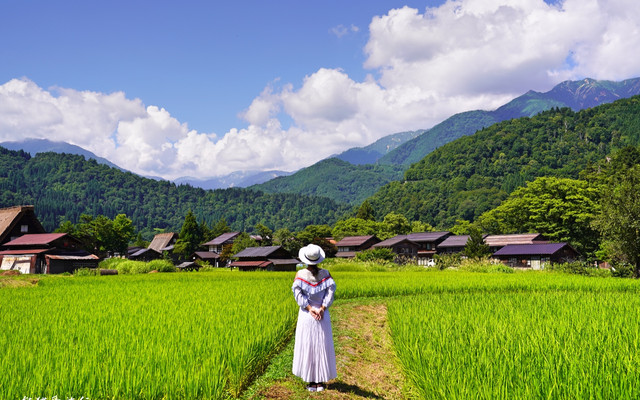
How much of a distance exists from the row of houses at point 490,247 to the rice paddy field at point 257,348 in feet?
130

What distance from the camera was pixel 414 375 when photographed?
6.02 m

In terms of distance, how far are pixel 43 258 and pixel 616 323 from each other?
44.7 meters

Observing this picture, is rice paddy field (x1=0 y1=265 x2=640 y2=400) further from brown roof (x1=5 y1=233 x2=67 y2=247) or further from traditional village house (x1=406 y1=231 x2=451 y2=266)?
traditional village house (x1=406 y1=231 x2=451 y2=266)

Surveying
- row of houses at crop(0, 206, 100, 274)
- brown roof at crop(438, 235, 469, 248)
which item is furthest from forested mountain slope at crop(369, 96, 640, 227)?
row of houses at crop(0, 206, 100, 274)

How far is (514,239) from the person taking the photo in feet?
197

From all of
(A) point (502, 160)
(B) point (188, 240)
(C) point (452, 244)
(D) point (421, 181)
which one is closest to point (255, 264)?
(B) point (188, 240)

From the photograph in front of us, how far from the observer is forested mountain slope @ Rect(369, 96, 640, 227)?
11288 cm

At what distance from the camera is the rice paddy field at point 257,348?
4547 millimetres

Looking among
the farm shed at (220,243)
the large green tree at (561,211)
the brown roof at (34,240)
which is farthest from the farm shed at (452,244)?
the brown roof at (34,240)

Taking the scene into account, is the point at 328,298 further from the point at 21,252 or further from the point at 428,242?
the point at 428,242

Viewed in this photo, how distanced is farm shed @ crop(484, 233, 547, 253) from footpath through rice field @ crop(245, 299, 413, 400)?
4951cm

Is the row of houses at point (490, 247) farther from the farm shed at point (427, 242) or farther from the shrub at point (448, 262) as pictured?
the shrub at point (448, 262)

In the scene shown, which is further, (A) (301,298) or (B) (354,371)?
(B) (354,371)

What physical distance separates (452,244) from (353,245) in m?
16.6
